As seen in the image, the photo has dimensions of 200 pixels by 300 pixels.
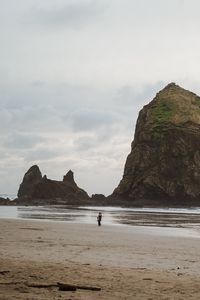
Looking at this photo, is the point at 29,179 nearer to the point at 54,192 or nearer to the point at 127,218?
the point at 54,192

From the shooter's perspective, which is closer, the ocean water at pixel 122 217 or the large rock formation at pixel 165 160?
the ocean water at pixel 122 217

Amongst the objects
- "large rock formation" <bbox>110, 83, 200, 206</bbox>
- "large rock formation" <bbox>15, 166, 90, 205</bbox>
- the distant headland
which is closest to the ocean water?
the distant headland

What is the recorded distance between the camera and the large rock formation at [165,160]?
125m

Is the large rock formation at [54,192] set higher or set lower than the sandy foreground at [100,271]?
higher

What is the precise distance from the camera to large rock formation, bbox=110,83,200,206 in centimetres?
12488

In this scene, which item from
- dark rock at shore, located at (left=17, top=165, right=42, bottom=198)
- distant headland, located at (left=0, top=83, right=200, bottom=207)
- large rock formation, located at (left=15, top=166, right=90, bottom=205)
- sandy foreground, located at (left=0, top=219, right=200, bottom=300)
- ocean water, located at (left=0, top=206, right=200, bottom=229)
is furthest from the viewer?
dark rock at shore, located at (left=17, top=165, right=42, bottom=198)

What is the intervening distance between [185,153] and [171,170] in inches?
265

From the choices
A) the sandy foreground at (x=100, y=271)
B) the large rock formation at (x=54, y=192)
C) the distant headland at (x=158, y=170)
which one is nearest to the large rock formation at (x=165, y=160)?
the distant headland at (x=158, y=170)

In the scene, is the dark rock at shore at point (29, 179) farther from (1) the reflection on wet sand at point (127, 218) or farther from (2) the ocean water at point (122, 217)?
(1) the reflection on wet sand at point (127, 218)

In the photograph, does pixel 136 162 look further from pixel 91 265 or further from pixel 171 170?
pixel 91 265

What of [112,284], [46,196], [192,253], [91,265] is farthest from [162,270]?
[46,196]

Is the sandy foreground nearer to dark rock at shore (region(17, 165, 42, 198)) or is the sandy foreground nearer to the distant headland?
the distant headland

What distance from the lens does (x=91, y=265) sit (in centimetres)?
1450

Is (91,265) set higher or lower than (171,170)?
lower
